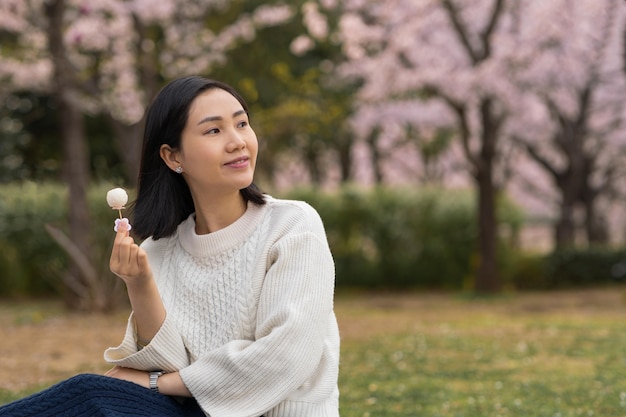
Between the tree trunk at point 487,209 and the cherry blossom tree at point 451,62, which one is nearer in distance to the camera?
the cherry blossom tree at point 451,62

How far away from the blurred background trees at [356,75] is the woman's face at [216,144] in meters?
7.92

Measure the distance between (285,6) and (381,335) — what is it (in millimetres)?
6168

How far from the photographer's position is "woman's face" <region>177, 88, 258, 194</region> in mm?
2408

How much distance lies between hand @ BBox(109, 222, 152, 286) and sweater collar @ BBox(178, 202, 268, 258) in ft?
0.79

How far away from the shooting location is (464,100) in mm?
11977

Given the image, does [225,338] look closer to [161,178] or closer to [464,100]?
[161,178]

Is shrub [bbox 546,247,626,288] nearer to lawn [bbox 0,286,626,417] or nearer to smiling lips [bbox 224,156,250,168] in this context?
lawn [bbox 0,286,626,417]

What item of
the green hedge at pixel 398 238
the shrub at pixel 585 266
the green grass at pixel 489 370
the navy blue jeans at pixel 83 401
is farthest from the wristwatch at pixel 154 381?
the shrub at pixel 585 266

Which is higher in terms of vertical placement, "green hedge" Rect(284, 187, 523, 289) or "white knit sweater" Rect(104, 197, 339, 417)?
"white knit sweater" Rect(104, 197, 339, 417)

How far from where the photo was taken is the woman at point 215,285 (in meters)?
2.25

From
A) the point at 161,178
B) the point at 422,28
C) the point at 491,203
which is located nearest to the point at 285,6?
the point at 422,28

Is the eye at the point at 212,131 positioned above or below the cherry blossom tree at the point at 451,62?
below

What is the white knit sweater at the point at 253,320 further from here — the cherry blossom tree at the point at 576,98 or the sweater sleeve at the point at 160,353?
the cherry blossom tree at the point at 576,98

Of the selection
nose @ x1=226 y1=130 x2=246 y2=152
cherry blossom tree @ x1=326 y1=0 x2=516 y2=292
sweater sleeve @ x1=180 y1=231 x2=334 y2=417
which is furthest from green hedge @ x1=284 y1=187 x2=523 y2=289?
sweater sleeve @ x1=180 y1=231 x2=334 y2=417
